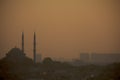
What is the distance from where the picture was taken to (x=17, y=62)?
1871 inches

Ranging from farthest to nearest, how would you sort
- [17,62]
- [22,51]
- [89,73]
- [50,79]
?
[22,51], [17,62], [89,73], [50,79]

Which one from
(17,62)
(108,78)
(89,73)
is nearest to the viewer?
(108,78)

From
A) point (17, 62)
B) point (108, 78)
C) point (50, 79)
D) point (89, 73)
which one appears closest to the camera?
point (108, 78)

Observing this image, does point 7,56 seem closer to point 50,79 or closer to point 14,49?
point 14,49

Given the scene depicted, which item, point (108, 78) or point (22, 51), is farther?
point (22, 51)

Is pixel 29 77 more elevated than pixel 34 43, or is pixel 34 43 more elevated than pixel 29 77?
pixel 34 43

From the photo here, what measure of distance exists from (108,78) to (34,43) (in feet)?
60.9

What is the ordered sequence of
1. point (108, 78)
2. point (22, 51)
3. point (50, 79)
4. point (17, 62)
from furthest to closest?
1. point (22, 51)
2. point (17, 62)
3. point (50, 79)
4. point (108, 78)

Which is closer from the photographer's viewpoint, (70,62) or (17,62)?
(17,62)

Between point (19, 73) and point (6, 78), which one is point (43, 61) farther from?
point (6, 78)

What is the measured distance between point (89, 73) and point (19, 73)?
8062 mm

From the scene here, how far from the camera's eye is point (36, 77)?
1401 inches

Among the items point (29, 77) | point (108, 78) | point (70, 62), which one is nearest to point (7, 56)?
point (70, 62)

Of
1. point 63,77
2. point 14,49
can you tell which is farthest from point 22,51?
point 63,77
